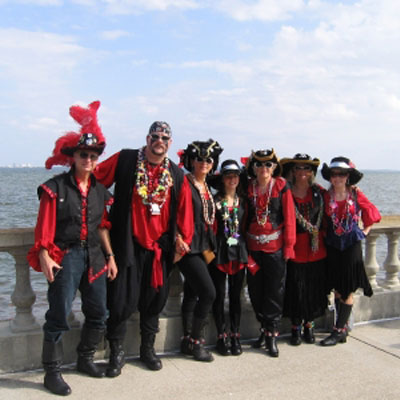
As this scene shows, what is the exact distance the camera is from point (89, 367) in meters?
3.86

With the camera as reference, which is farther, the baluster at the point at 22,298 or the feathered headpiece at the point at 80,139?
the baluster at the point at 22,298

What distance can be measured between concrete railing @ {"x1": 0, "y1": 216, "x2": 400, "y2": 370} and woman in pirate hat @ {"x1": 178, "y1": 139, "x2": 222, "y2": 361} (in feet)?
0.65

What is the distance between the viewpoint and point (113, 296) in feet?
12.9

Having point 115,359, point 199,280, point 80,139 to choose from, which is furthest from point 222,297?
point 80,139

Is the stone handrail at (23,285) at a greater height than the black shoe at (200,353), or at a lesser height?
greater

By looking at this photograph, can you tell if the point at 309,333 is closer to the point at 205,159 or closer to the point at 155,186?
the point at 205,159

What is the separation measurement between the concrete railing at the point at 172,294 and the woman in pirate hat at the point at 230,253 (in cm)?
39

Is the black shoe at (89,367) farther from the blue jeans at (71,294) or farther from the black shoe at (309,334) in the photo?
the black shoe at (309,334)

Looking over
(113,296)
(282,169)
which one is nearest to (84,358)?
(113,296)

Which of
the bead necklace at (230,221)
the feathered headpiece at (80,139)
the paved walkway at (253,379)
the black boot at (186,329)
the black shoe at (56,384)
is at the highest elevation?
the feathered headpiece at (80,139)

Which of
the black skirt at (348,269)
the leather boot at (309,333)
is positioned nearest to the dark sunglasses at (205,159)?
the black skirt at (348,269)

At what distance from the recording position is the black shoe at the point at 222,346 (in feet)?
14.4

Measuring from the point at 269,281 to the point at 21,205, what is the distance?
2517 centimetres

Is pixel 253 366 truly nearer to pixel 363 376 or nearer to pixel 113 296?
pixel 363 376
